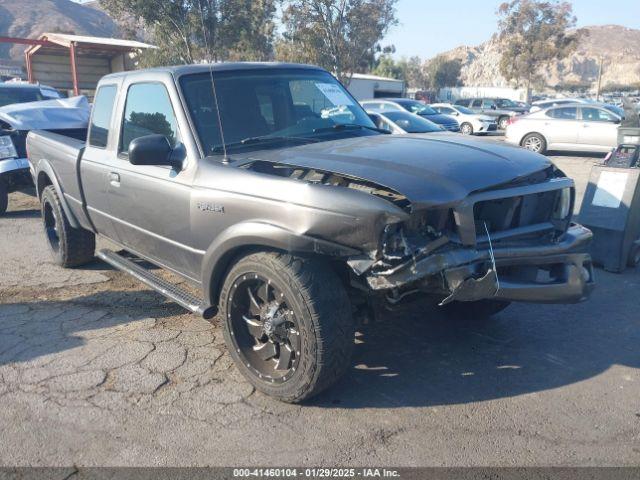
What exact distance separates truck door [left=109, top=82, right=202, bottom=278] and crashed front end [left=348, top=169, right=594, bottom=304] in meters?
1.45

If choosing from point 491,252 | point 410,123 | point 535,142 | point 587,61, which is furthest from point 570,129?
point 587,61

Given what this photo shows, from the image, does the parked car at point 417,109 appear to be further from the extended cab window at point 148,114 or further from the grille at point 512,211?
the grille at point 512,211

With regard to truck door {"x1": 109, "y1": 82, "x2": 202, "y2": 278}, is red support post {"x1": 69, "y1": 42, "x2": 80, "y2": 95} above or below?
above

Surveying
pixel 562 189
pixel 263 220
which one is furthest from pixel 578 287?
pixel 263 220

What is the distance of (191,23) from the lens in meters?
21.1

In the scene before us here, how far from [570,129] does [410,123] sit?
19.7ft

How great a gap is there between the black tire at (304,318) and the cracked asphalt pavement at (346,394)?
18 centimetres

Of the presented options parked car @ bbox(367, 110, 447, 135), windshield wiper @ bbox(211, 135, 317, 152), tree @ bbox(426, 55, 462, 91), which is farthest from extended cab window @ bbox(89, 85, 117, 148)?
tree @ bbox(426, 55, 462, 91)

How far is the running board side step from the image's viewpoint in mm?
3666

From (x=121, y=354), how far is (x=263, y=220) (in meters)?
1.66

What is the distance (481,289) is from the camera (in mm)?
→ 2908

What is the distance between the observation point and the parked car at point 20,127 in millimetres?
8648

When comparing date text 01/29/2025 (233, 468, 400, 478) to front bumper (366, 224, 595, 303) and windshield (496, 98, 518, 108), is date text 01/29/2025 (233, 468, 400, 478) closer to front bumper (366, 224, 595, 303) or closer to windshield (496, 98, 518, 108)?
front bumper (366, 224, 595, 303)

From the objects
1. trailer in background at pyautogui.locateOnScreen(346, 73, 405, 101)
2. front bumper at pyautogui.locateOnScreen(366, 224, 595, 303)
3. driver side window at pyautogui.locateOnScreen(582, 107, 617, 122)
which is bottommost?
front bumper at pyautogui.locateOnScreen(366, 224, 595, 303)
